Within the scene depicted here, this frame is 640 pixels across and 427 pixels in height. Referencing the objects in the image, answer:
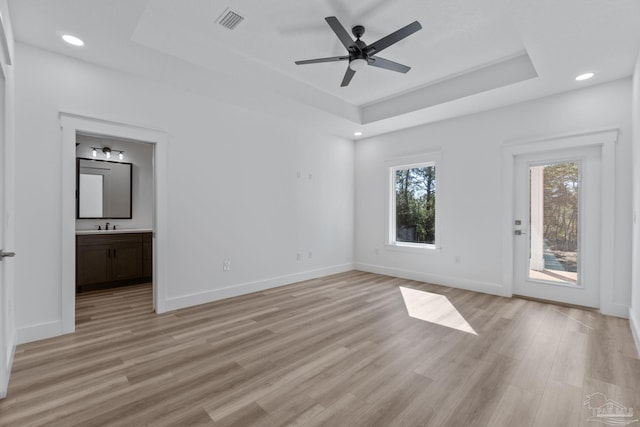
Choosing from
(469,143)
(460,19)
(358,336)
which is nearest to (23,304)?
(358,336)

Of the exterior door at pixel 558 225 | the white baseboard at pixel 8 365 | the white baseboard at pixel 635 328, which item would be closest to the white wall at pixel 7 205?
the white baseboard at pixel 8 365

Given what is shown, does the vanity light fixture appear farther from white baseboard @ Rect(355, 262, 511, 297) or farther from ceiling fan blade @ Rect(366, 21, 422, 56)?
white baseboard @ Rect(355, 262, 511, 297)

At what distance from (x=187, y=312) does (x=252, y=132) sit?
8.81ft

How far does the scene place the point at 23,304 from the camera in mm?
2826

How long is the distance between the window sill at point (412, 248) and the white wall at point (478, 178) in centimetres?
6

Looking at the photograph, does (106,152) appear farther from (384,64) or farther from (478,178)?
(478,178)

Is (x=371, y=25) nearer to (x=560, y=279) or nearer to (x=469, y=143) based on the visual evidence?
(x=469, y=143)

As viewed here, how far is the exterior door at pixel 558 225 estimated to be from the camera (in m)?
3.71

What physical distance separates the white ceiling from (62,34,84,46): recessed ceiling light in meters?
0.06

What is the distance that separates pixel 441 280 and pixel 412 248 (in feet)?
2.41

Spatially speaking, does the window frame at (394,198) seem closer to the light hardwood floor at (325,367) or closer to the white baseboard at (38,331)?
the light hardwood floor at (325,367)

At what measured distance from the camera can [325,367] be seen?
2.38 meters

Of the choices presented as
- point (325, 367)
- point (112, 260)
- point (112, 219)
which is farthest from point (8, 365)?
point (112, 219)

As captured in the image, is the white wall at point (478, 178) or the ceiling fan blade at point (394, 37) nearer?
the ceiling fan blade at point (394, 37)
